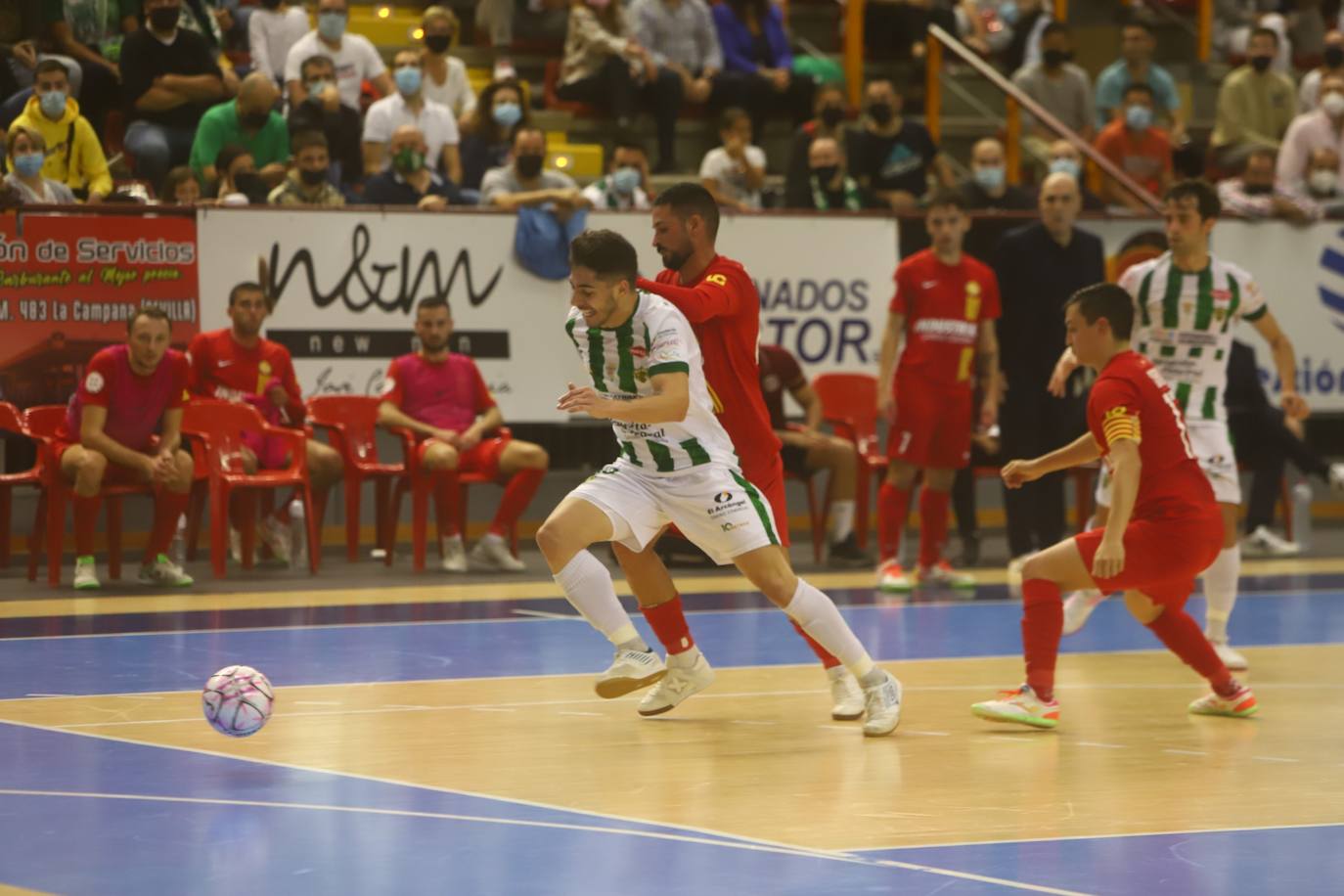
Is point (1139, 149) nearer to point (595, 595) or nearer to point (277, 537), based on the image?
point (277, 537)

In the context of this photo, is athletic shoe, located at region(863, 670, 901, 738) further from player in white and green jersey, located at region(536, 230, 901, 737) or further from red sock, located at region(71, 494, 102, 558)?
red sock, located at region(71, 494, 102, 558)

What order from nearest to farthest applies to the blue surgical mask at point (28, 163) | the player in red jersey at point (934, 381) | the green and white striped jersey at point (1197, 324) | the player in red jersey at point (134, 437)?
the green and white striped jersey at point (1197, 324) < the player in red jersey at point (134, 437) < the player in red jersey at point (934, 381) < the blue surgical mask at point (28, 163)

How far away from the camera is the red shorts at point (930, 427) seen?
12.5 meters

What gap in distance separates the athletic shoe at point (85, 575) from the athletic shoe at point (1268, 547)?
782 centimetres

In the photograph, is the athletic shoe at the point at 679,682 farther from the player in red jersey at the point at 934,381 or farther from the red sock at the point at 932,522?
the red sock at the point at 932,522

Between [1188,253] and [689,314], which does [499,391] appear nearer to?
[1188,253]

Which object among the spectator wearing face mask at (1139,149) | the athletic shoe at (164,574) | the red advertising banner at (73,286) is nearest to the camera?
the athletic shoe at (164,574)

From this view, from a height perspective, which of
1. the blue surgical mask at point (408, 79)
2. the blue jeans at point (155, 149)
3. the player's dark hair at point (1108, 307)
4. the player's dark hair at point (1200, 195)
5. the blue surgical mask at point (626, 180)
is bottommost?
the player's dark hair at point (1108, 307)

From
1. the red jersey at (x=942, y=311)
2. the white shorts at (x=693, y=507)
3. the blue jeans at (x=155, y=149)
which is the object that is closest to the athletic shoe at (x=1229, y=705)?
the white shorts at (x=693, y=507)

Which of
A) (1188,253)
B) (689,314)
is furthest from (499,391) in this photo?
(689,314)

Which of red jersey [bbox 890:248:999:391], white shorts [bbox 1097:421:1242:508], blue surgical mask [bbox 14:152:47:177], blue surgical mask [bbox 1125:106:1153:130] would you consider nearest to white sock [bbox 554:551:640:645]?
white shorts [bbox 1097:421:1242:508]

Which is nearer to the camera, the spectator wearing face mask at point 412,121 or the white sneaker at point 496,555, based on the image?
the white sneaker at point 496,555

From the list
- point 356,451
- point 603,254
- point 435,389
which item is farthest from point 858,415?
point 603,254

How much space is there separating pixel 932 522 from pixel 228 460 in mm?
4294
